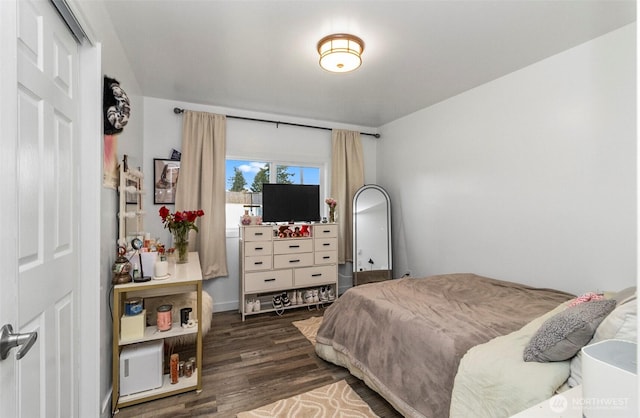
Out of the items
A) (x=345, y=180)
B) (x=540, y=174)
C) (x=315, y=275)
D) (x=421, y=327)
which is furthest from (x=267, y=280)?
→ (x=540, y=174)

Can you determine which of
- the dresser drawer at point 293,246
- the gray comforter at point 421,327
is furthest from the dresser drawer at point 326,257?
the gray comforter at point 421,327

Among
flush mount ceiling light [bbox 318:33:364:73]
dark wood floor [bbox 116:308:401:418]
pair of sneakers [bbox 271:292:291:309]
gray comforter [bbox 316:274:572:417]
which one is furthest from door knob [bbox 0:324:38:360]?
pair of sneakers [bbox 271:292:291:309]

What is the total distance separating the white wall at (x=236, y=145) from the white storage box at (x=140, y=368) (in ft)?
5.35

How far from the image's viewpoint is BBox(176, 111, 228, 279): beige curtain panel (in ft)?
11.4

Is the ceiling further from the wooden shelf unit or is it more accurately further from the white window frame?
the wooden shelf unit

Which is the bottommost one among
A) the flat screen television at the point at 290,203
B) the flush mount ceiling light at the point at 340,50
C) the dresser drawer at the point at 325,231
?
the dresser drawer at the point at 325,231

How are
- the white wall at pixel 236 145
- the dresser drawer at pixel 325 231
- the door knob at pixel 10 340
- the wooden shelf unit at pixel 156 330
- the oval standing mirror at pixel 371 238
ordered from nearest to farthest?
the door knob at pixel 10 340 → the wooden shelf unit at pixel 156 330 → the white wall at pixel 236 145 → the dresser drawer at pixel 325 231 → the oval standing mirror at pixel 371 238

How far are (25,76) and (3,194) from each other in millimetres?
499

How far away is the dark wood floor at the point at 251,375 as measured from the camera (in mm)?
1913

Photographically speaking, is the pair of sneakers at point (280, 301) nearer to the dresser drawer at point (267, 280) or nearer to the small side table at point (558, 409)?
the dresser drawer at point (267, 280)

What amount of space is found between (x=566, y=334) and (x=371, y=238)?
299 centimetres

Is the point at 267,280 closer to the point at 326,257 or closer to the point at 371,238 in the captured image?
the point at 326,257

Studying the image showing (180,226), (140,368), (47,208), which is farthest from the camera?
(180,226)

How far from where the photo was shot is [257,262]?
11.4 feet
